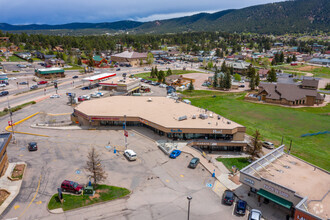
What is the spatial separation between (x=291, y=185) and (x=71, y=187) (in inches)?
1102

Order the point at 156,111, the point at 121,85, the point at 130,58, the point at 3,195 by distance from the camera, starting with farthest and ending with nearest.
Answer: the point at 130,58 → the point at 121,85 → the point at 156,111 → the point at 3,195

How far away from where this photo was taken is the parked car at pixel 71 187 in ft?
101

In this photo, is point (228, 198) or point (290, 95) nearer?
point (228, 198)

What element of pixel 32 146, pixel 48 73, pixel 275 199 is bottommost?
pixel 275 199

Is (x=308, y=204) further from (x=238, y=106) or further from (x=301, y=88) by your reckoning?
(x=301, y=88)

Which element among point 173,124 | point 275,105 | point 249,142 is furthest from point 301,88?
point 173,124

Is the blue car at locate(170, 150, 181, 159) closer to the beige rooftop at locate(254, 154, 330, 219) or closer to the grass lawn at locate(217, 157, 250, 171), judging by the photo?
the grass lawn at locate(217, 157, 250, 171)

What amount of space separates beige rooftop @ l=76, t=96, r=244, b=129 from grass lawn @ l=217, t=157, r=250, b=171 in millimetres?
6193

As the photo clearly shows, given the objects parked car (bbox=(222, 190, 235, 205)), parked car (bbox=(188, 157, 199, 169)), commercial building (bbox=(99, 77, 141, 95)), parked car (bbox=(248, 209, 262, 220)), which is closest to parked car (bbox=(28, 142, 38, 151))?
parked car (bbox=(188, 157, 199, 169))

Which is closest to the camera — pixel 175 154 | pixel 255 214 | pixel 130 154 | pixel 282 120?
pixel 255 214

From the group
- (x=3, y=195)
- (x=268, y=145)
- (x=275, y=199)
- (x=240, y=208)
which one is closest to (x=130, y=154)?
(x=3, y=195)

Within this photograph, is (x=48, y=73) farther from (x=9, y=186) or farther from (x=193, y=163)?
(x=193, y=163)

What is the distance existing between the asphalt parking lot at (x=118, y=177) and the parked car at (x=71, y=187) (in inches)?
63.2

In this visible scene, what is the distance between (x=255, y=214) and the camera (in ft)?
89.9
